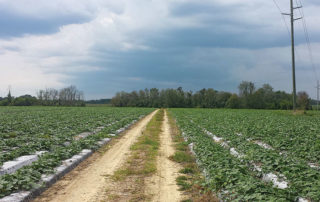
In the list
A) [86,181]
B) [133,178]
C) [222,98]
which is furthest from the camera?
[222,98]

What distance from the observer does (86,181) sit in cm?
727

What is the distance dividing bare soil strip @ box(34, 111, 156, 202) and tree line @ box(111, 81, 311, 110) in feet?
339

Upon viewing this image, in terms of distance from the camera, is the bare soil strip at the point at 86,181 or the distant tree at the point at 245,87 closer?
the bare soil strip at the point at 86,181

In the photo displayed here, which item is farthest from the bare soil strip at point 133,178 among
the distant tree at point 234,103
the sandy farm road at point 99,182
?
the distant tree at point 234,103

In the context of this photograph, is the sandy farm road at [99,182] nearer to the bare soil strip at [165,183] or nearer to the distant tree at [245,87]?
the bare soil strip at [165,183]

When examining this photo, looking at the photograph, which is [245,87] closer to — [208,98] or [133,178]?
[208,98]

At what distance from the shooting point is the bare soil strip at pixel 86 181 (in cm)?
604

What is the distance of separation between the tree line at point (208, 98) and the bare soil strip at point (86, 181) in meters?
103

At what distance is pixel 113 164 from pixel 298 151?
21.0ft

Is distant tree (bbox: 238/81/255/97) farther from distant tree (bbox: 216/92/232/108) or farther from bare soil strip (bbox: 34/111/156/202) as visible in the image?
bare soil strip (bbox: 34/111/156/202)

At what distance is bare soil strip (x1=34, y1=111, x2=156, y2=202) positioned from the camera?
604 centimetres

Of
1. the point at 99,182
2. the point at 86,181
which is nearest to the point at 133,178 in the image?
the point at 99,182

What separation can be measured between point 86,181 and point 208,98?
115 meters

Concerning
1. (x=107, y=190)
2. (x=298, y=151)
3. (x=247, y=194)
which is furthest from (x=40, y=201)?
(x=298, y=151)
